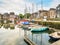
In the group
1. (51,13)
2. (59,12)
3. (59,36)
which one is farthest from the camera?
(51,13)

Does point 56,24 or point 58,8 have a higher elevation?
point 58,8

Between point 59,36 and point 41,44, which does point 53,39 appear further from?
point 41,44

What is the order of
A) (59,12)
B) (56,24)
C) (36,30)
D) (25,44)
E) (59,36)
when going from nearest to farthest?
(25,44) < (59,36) < (36,30) < (56,24) < (59,12)

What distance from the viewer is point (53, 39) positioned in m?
34.3

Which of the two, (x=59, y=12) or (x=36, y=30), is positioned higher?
(x=59, y=12)

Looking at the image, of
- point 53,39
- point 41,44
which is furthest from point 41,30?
point 41,44

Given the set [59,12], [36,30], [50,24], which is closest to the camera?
[36,30]

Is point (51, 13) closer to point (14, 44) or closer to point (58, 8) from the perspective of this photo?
point (58, 8)

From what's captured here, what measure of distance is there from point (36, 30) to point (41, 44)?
24.0m

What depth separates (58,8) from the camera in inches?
4003

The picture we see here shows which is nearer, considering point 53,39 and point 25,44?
point 25,44

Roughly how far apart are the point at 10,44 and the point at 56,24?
105ft

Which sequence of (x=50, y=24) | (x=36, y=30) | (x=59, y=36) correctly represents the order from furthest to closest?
(x=50, y=24)
(x=36, y=30)
(x=59, y=36)

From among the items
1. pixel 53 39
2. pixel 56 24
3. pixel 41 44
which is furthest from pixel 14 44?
pixel 56 24
